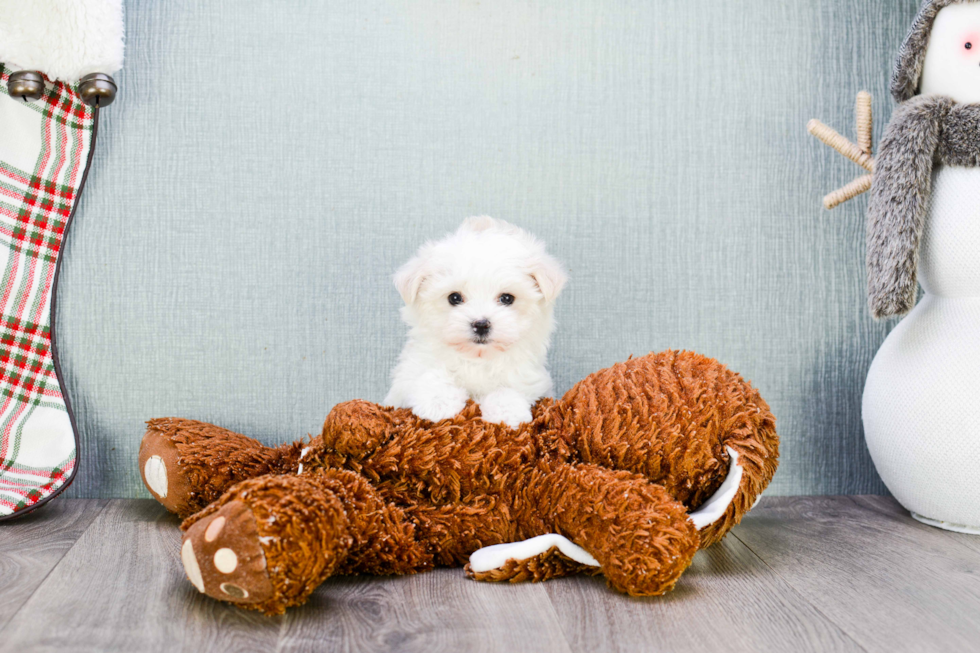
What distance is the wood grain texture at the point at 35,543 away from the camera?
921 mm

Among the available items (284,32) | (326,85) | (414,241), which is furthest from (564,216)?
(284,32)

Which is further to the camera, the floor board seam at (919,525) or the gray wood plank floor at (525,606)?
the floor board seam at (919,525)

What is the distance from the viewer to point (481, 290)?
1.05m

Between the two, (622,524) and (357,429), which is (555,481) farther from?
(357,429)

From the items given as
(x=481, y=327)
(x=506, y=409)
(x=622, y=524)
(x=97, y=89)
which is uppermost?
(x=97, y=89)

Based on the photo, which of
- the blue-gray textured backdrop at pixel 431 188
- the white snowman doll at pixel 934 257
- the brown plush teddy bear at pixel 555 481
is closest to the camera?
the brown plush teddy bear at pixel 555 481

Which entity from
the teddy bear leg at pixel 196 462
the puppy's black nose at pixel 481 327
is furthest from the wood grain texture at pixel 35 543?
the puppy's black nose at pixel 481 327

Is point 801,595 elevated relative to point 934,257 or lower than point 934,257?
lower

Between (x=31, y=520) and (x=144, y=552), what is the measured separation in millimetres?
282

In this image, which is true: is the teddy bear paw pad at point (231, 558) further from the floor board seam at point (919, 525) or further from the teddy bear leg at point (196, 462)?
the floor board seam at point (919, 525)

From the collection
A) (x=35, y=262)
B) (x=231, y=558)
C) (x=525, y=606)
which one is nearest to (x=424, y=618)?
(x=525, y=606)

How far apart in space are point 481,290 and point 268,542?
436 millimetres

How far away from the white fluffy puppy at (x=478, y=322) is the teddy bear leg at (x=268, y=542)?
0.24 meters

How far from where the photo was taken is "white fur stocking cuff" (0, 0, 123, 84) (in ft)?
3.88
